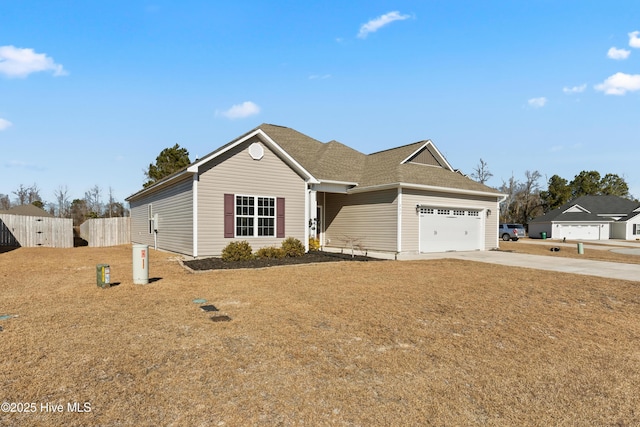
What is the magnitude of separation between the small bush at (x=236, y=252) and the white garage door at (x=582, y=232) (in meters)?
42.5

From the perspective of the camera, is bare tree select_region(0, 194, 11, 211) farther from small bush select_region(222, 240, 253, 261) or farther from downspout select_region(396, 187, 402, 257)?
downspout select_region(396, 187, 402, 257)

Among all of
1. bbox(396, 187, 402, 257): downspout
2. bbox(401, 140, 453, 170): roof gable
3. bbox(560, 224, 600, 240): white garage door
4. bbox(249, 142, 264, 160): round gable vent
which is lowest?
bbox(560, 224, 600, 240): white garage door

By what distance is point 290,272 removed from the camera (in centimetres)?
1122

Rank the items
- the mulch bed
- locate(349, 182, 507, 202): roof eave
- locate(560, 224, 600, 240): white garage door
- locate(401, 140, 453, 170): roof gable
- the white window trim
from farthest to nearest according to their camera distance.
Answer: locate(560, 224, 600, 240): white garage door
locate(401, 140, 453, 170): roof gable
locate(349, 182, 507, 202): roof eave
the white window trim
the mulch bed

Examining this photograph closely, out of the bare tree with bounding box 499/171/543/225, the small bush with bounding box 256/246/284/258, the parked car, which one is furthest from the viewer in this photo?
the bare tree with bounding box 499/171/543/225

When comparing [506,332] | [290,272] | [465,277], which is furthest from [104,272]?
[465,277]

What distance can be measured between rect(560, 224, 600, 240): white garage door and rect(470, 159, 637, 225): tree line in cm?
892

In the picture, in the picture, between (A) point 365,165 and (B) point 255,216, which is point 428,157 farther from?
(B) point 255,216

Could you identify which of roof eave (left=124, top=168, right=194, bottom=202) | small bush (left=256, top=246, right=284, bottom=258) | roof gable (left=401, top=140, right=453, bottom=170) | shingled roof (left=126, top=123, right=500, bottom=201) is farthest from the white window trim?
roof gable (left=401, top=140, right=453, bottom=170)

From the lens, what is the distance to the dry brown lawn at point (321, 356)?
324 centimetres

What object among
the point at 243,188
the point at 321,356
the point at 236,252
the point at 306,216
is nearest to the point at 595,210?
the point at 306,216

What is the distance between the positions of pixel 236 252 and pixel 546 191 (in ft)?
185

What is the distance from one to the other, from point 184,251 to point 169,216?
9.28ft

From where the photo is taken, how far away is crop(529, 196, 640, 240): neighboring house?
42.5 m
